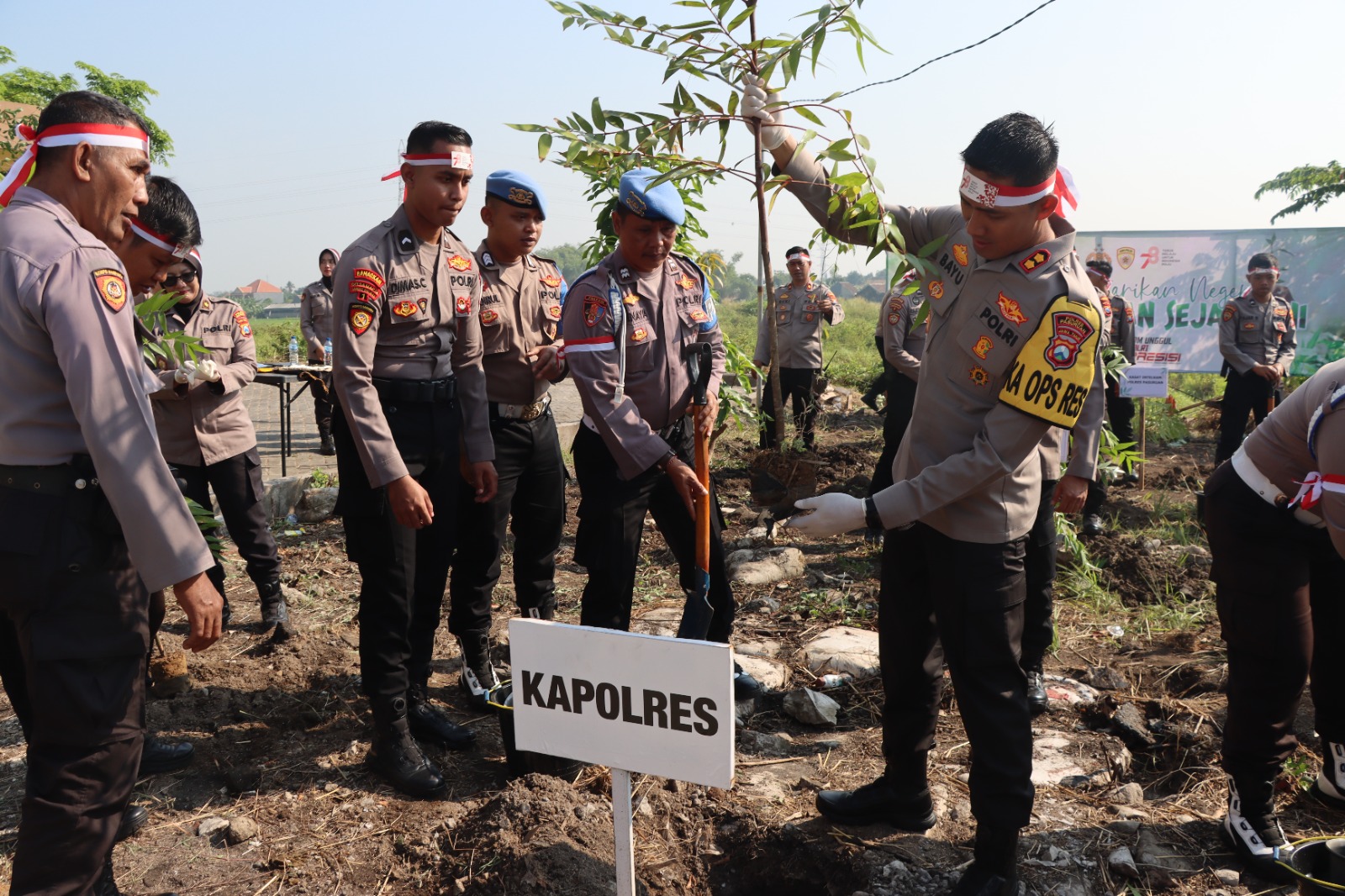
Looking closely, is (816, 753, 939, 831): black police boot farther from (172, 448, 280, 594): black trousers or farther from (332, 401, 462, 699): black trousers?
(172, 448, 280, 594): black trousers

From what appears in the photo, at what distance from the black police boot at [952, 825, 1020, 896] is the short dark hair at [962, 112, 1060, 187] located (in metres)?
1.72

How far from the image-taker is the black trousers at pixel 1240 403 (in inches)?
344

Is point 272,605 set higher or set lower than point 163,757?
higher

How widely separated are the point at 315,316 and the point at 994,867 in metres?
Answer: 8.39

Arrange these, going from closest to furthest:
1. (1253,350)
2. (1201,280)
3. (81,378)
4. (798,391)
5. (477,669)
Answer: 1. (81,378)
2. (477,669)
3. (1253,350)
4. (1201,280)
5. (798,391)

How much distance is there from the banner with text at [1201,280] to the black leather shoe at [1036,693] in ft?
24.1

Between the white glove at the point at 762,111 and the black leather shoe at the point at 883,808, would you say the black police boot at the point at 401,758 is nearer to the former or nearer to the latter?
the black leather shoe at the point at 883,808

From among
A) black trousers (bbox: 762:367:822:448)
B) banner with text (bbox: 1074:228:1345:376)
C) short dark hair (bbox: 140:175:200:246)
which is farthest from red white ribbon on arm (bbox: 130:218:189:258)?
banner with text (bbox: 1074:228:1345:376)

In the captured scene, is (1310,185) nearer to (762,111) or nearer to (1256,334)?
(1256,334)

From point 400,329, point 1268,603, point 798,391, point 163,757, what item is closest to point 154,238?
point 400,329

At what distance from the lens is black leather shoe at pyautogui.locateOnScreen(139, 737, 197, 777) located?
344 cm

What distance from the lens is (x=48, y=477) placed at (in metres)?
2.04

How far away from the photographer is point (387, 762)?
3.25 meters


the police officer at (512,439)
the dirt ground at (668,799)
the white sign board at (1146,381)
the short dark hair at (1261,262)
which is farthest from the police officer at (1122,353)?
the police officer at (512,439)
